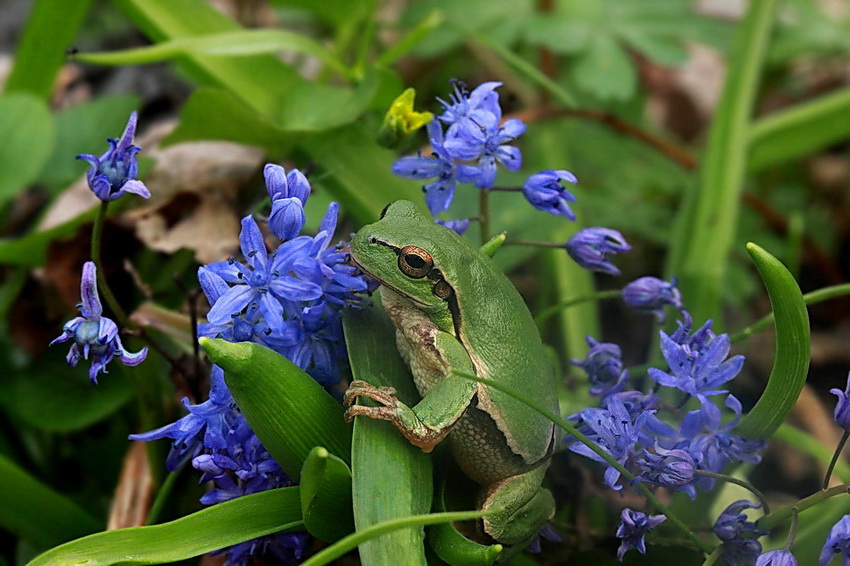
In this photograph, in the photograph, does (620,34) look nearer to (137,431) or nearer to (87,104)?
(87,104)

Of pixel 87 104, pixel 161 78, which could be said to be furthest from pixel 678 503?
pixel 161 78

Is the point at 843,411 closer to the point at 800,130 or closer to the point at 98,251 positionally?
the point at 98,251

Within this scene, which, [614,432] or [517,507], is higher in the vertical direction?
[614,432]

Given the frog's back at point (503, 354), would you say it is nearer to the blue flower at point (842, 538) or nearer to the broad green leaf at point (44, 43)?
the blue flower at point (842, 538)

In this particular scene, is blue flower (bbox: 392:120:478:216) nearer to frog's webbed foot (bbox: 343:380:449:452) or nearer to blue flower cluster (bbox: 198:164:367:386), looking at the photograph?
blue flower cluster (bbox: 198:164:367:386)

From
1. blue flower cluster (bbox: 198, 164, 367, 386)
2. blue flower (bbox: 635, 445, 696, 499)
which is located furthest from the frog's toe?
blue flower (bbox: 635, 445, 696, 499)

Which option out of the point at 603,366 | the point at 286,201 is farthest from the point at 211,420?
the point at 603,366

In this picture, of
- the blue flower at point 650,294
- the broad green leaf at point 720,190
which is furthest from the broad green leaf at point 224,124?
the broad green leaf at point 720,190
